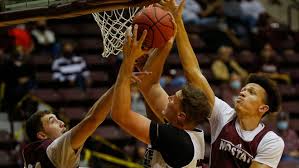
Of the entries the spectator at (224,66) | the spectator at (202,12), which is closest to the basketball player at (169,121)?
the spectator at (224,66)

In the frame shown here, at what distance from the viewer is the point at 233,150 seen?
434 cm

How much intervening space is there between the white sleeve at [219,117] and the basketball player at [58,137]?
78 centimetres

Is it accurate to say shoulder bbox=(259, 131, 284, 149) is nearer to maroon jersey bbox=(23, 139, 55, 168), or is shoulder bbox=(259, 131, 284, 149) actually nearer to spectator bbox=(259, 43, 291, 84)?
maroon jersey bbox=(23, 139, 55, 168)

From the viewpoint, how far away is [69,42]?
1091 centimetres

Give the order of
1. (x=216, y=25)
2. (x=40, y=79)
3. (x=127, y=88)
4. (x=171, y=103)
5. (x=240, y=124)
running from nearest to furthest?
(x=127, y=88), (x=171, y=103), (x=240, y=124), (x=40, y=79), (x=216, y=25)

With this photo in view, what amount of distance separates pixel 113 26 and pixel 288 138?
20.3 ft

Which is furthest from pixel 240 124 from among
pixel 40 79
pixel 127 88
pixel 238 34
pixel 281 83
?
pixel 238 34

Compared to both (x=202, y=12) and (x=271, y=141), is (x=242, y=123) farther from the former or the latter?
(x=202, y=12)

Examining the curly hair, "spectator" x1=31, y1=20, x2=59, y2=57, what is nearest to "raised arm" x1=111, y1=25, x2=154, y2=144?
the curly hair

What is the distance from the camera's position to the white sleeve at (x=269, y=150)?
4262mm

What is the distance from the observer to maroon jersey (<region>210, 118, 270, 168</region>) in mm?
4324

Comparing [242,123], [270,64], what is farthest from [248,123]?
[270,64]

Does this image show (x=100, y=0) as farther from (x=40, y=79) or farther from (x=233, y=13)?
(x=233, y=13)

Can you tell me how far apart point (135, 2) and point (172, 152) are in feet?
2.99
